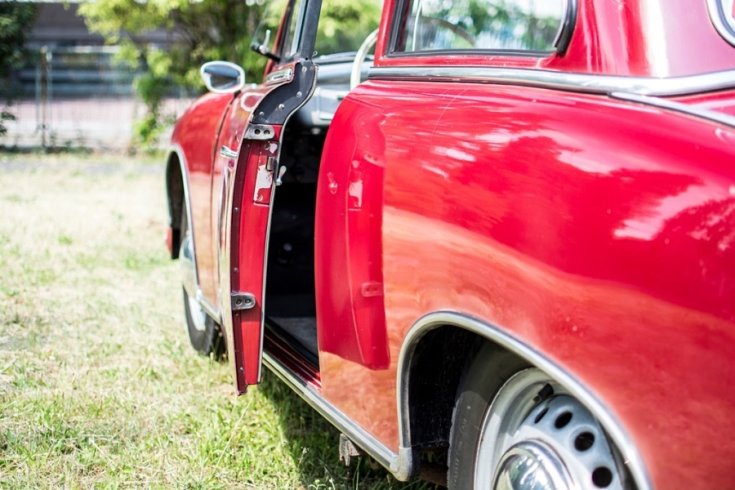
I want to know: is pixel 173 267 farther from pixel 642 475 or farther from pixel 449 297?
pixel 642 475

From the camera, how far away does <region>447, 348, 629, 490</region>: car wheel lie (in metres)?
1.96

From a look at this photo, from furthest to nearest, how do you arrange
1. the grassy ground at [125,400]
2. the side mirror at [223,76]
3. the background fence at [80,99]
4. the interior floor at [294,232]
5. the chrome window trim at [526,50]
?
the background fence at [80,99], the interior floor at [294,232], the side mirror at [223,76], the grassy ground at [125,400], the chrome window trim at [526,50]

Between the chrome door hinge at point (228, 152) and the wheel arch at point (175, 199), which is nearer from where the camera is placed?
the chrome door hinge at point (228, 152)

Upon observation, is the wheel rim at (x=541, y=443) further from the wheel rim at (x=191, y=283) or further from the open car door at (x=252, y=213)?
the wheel rim at (x=191, y=283)

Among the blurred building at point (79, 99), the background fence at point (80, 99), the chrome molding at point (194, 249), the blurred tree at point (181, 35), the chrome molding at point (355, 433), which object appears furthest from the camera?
the background fence at point (80, 99)

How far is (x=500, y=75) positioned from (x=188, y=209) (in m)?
2.35

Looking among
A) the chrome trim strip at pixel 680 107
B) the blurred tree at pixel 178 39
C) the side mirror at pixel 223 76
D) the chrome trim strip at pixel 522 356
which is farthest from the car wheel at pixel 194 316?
the blurred tree at pixel 178 39

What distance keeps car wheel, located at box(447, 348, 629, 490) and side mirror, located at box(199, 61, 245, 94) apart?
2.17m

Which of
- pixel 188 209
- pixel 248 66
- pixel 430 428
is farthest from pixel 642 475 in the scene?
pixel 248 66

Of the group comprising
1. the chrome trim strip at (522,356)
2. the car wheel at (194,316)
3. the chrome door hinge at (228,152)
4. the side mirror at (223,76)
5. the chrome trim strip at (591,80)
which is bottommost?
the car wheel at (194,316)

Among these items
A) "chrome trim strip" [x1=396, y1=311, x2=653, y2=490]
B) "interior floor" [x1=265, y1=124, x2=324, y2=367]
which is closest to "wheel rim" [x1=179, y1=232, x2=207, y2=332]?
"interior floor" [x1=265, y1=124, x2=324, y2=367]

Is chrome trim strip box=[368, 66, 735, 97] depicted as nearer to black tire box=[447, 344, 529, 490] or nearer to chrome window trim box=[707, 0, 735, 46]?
chrome window trim box=[707, 0, 735, 46]

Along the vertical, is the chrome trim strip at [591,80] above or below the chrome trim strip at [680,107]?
above

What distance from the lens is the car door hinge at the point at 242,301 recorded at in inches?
121
